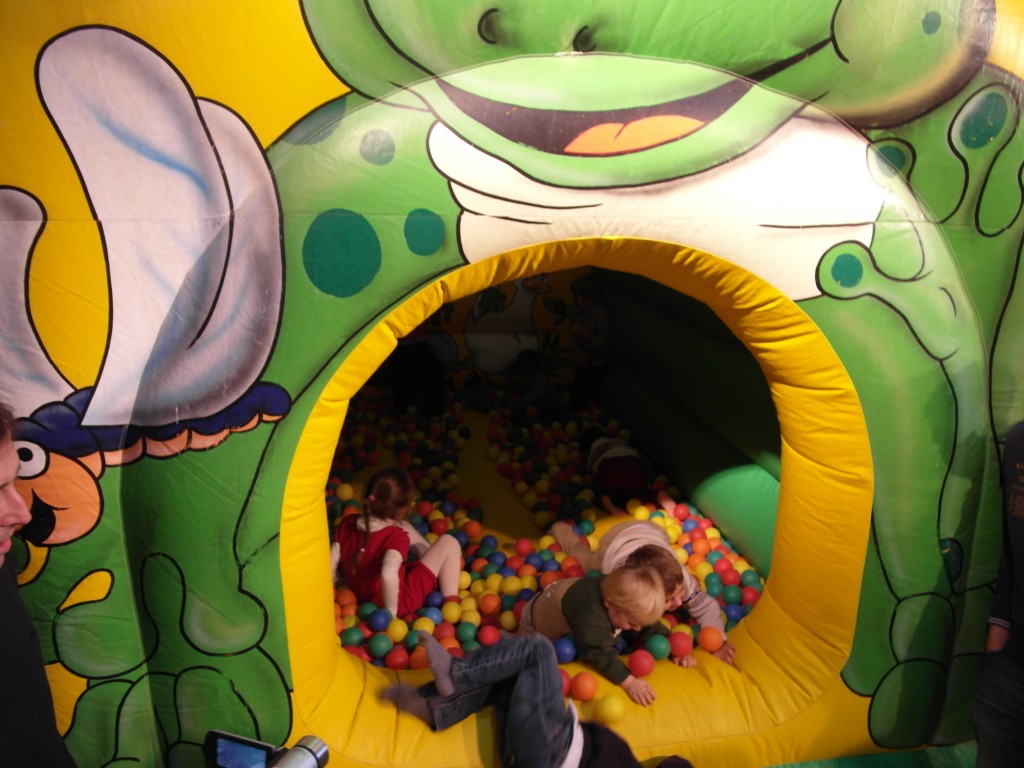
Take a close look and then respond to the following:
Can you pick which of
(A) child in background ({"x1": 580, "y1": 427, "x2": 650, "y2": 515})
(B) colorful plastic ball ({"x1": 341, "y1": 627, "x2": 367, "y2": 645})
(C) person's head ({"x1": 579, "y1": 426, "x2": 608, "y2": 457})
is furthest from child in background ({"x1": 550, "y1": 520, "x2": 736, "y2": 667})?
(B) colorful plastic ball ({"x1": 341, "y1": 627, "x2": 367, "y2": 645})

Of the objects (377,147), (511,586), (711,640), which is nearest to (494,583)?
(511,586)

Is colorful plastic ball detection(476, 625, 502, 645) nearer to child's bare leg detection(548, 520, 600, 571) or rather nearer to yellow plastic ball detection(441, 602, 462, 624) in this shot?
yellow plastic ball detection(441, 602, 462, 624)

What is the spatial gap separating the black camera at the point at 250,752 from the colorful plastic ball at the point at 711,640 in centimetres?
179

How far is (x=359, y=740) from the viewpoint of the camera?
2.17 m

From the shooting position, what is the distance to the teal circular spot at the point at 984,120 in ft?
6.43

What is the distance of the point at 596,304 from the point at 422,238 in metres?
2.85

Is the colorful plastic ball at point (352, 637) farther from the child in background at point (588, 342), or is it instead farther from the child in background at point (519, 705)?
the child in background at point (588, 342)

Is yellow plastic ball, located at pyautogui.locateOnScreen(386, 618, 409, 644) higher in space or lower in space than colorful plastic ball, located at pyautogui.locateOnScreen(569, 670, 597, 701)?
lower

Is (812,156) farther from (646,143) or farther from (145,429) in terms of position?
(145,429)

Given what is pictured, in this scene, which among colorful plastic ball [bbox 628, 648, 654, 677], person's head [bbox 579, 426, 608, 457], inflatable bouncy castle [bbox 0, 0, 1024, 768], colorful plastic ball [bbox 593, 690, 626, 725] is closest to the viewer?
inflatable bouncy castle [bbox 0, 0, 1024, 768]

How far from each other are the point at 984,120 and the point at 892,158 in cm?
23

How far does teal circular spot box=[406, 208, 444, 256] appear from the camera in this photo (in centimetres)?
186

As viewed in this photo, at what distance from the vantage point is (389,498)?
2996mm

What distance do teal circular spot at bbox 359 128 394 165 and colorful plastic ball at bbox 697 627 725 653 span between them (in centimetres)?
182
